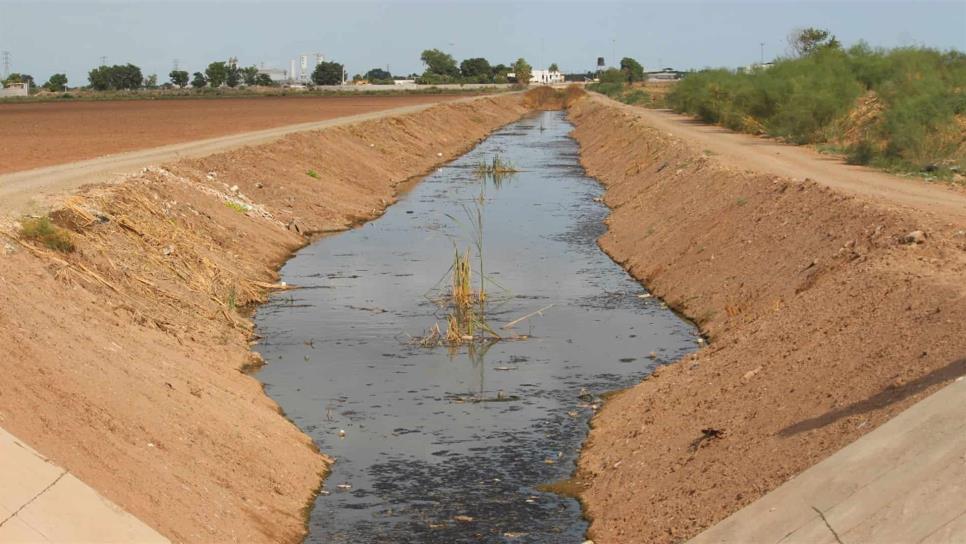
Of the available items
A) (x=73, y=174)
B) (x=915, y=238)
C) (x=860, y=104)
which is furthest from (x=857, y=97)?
(x=915, y=238)

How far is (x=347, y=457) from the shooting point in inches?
546

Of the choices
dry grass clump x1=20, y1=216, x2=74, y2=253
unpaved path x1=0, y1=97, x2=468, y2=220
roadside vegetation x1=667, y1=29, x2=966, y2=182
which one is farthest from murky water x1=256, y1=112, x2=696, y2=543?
roadside vegetation x1=667, y1=29, x2=966, y2=182

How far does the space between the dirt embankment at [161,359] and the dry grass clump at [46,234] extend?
0.22 meters

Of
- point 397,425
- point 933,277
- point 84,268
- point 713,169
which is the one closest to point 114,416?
point 397,425

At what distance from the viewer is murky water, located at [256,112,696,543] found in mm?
12258

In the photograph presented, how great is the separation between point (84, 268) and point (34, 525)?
398 inches

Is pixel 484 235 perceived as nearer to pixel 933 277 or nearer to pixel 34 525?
pixel 933 277

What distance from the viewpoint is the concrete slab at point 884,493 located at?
26.6ft

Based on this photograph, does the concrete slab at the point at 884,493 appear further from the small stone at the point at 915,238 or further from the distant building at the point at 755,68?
the distant building at the point at 755,68

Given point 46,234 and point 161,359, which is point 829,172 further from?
point 161,359

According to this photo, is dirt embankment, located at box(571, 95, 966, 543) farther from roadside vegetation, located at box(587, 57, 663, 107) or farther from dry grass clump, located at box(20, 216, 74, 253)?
roadside vegetation, located at box(587, 57, 663, 107)

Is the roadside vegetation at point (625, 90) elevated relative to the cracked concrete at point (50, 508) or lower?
lower

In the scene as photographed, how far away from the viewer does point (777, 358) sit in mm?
14086

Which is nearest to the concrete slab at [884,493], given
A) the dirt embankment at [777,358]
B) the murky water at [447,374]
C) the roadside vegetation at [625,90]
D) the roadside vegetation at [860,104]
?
the dirt embankment at [777,358]
